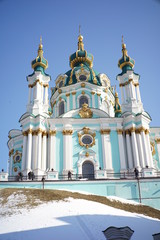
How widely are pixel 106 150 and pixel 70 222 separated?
1428 centimetres

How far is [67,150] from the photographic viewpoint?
88.5 feet

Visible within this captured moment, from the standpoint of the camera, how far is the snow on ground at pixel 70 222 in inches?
467

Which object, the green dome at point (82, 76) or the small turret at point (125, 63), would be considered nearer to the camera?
the small turret at point (125, 63)

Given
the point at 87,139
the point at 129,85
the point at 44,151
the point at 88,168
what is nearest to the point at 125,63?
the point at 129,85

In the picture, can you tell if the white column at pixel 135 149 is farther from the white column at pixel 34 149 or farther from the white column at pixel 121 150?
the white column at pixel 34 149

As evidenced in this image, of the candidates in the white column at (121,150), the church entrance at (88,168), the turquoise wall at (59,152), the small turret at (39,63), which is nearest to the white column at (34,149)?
the turquoise wall at (59,152)

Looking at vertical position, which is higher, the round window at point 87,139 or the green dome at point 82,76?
the green dome at point 82,76

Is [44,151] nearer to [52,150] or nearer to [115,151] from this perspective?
[52,150]

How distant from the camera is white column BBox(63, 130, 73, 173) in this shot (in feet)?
86.2

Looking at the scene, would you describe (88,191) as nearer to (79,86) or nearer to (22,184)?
(22,184)

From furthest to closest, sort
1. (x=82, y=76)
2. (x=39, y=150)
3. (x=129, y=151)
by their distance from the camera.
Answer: (x=82, y=76)
(x=129, y=151)
(x=39, y=150)

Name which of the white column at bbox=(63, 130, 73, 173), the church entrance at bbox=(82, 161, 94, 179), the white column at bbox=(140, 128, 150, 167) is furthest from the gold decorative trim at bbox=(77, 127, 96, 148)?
the white column at bbox=(140, 128, 150, 167)

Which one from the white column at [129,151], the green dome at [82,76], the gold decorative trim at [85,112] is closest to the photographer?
the white column at [129,151]

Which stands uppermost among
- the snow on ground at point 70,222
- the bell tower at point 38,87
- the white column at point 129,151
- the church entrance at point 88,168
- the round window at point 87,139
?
the bell tower at point 38,87
